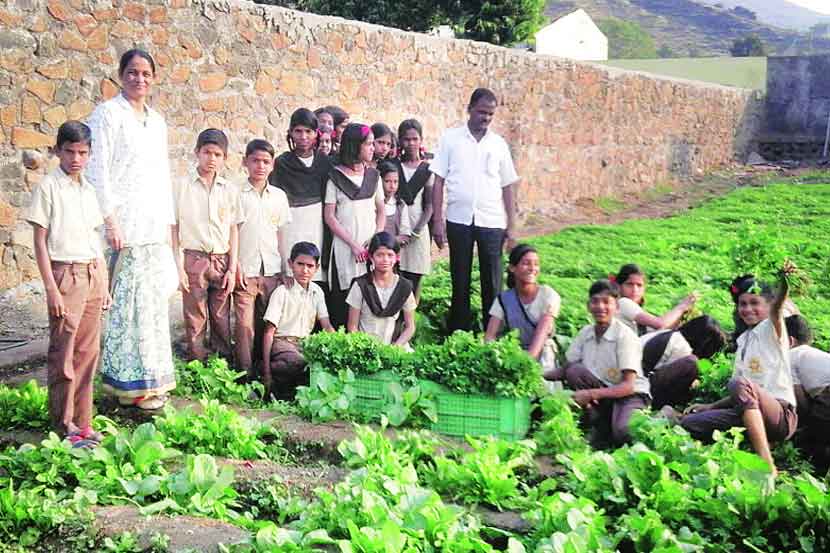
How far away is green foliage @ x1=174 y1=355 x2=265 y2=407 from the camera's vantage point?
572 cm

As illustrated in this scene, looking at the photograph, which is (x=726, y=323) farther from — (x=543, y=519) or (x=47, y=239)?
(x=47, y=239)

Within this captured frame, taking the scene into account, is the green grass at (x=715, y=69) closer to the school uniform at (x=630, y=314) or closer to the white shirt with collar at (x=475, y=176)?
the white shirt with collar at (x=475, y=176)

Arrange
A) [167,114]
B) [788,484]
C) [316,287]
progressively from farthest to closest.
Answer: [167,114] < [316,287] < [788,484]

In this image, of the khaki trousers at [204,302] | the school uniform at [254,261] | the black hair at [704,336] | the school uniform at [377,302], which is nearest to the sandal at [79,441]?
the khaki trousers at [204,302]

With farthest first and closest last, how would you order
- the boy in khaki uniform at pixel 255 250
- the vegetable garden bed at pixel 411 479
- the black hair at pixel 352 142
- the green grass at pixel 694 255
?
the green grass at pixel 694 255 → the black hair at pixel 352 142 → the boy in khaki uniform at pixel 255 250 → the vegetable garden bed at pixel 411 479

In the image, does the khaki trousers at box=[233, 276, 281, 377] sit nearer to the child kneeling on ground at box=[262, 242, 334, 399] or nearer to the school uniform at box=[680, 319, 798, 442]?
the child kneeling on ground at box=[262, 242, 334, 399]

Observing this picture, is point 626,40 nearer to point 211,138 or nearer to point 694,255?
point 694,255

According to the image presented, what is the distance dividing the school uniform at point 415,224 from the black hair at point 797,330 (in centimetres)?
262

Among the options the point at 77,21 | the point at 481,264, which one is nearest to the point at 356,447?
the point at 481,264

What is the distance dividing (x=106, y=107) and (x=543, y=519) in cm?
286

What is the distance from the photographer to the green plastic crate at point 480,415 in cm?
523

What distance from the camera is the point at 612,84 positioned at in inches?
679

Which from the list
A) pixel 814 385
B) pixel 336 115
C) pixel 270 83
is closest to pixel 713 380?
pixel 814 385

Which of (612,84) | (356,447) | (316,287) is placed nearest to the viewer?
(356,447)
